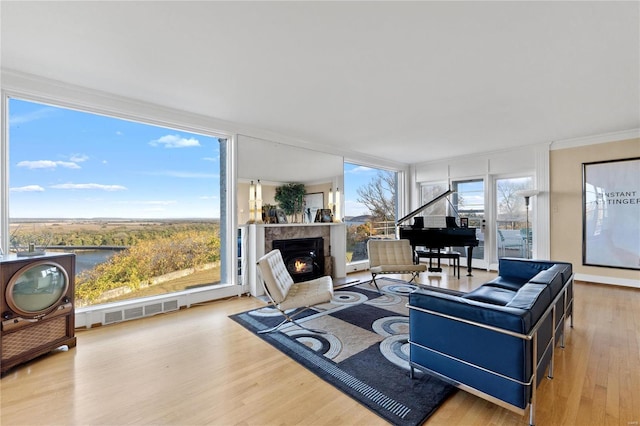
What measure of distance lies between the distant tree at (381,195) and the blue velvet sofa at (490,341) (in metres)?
4.82

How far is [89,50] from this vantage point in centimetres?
250

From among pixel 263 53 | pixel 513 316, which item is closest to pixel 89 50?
pixel 263 53

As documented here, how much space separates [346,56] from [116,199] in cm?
331

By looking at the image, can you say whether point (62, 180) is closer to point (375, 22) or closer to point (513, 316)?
point (375, 22)

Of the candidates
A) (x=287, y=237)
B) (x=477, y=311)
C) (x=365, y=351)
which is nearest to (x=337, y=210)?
(x=287, y=237)

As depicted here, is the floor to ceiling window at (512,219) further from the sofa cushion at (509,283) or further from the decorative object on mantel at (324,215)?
the decorative object on mantel at (324,215)

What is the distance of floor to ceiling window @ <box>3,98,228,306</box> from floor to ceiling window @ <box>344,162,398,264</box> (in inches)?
119

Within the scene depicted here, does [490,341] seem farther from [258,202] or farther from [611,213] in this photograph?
[611,213]

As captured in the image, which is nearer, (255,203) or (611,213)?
(255,203)

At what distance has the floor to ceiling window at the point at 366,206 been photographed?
6.65 metres

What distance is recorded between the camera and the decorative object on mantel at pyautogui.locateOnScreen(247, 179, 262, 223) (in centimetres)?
476

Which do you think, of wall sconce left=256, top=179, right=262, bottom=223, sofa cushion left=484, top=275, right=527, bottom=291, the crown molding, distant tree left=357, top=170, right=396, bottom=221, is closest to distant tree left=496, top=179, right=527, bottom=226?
the crown molding

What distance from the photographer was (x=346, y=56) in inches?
102

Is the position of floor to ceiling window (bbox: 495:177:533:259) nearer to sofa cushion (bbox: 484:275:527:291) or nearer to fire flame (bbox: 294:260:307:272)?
sofa cushion (bbox: 484:275:527:291)
